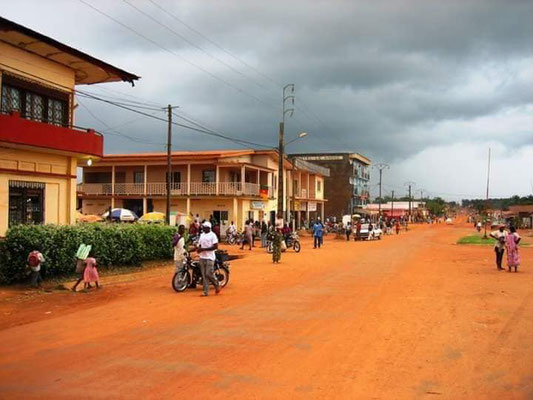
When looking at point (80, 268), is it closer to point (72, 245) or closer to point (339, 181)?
point (72, 245)

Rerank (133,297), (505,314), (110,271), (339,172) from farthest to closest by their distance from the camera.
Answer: (339,172), (110,271), (133,297), (505,314)

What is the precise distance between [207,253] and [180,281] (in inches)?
55.9

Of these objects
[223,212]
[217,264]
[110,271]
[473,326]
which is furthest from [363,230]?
[473,326]

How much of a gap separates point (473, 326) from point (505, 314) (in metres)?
1.58

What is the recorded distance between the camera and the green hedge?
14.7 metres

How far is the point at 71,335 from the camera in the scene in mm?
8641

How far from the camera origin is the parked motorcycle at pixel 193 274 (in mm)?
13562

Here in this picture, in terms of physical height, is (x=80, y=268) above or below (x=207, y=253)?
below

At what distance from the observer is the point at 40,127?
61.5ft

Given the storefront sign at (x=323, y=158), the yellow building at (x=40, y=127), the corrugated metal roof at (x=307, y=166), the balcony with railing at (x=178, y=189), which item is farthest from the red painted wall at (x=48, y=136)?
the storefront sign at (x=323, y=158)

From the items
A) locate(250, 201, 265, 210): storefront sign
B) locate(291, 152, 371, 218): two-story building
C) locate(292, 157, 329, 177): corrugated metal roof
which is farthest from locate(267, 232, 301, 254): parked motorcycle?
locate(291, 152, 371, 218): two-story building

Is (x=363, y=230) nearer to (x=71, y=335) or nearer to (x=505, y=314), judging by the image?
(x=505, y=314)

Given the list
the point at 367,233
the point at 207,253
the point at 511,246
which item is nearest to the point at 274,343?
the point at 207,253

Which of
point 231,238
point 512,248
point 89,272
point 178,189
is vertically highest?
point 178,189
